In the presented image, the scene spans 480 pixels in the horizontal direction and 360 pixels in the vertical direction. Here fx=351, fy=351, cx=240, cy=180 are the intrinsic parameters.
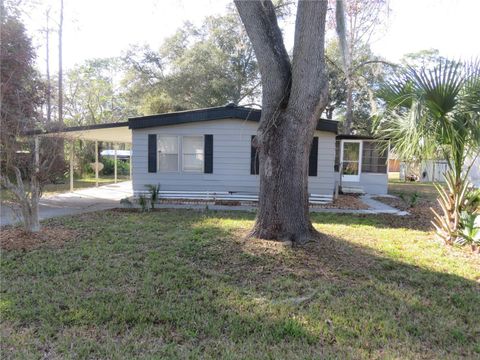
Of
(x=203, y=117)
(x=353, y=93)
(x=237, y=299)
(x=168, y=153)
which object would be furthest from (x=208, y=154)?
(x=353, y=93)

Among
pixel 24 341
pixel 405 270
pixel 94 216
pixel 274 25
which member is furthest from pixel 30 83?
pixel 405 270

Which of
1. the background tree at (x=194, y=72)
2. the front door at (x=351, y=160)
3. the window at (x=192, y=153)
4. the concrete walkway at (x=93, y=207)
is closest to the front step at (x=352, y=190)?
the front door at (x=351, y=160)

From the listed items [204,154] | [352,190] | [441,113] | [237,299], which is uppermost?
[441,113]

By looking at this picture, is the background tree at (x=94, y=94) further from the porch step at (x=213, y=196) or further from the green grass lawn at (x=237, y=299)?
the green grass lawn at (x=237, y=299)

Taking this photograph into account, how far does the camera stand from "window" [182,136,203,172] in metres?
10.4

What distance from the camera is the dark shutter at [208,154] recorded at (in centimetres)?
1024

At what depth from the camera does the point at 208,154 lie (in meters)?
10.3

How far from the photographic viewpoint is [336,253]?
194 inches

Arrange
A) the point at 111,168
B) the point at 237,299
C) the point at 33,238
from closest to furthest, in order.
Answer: the point at 237,299 < the point at 33,238 < the point at 111,168

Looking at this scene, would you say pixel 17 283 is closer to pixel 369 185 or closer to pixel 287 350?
pixel 287 350

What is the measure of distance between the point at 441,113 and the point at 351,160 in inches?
390

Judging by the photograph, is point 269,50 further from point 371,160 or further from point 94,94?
point 94,94

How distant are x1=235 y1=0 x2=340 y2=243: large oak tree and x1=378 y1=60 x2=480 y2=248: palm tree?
3.93 ft

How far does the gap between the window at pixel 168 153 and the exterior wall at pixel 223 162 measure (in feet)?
0.59
